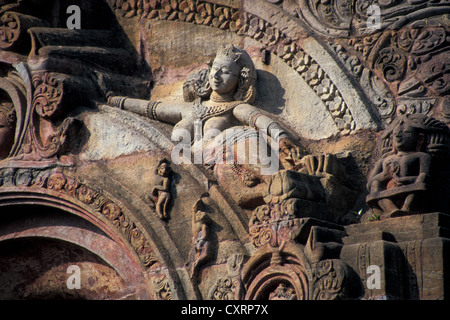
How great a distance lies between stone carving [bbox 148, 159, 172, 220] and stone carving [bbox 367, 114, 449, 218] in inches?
76.8

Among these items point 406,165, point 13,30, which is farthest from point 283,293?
point 13,30

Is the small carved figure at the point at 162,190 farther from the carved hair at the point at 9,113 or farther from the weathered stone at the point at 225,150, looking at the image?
the carved hair at the point at 9,113

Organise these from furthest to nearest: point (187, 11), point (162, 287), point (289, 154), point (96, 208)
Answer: point (187, 11)
point (96, 208)
point (289, 154)
point (162, 287)

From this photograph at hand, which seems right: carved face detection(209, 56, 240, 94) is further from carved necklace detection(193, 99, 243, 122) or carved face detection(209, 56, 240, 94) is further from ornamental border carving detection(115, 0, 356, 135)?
ornamental border carving detection(115, 0, 356, 135)

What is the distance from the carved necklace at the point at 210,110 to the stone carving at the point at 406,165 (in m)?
1.85

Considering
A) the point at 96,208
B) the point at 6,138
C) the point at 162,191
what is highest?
the point at 6,138

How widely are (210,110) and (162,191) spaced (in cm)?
111

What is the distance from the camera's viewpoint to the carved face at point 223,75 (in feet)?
31.4

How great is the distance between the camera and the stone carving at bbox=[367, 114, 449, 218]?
7875mm

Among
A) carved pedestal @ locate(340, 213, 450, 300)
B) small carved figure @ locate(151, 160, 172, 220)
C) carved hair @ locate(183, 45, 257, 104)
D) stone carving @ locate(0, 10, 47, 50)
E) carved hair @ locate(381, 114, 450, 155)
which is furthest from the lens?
stone carving @ locate(0, 10, 47, 50)

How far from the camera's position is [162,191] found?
29.7ft

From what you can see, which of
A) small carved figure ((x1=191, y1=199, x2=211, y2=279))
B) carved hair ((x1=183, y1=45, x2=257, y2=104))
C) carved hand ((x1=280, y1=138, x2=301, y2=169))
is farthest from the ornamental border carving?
small carved figure ((x1=191, y1=199, x2=211, y2=279))

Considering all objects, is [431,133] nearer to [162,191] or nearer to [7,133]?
[162,191]
